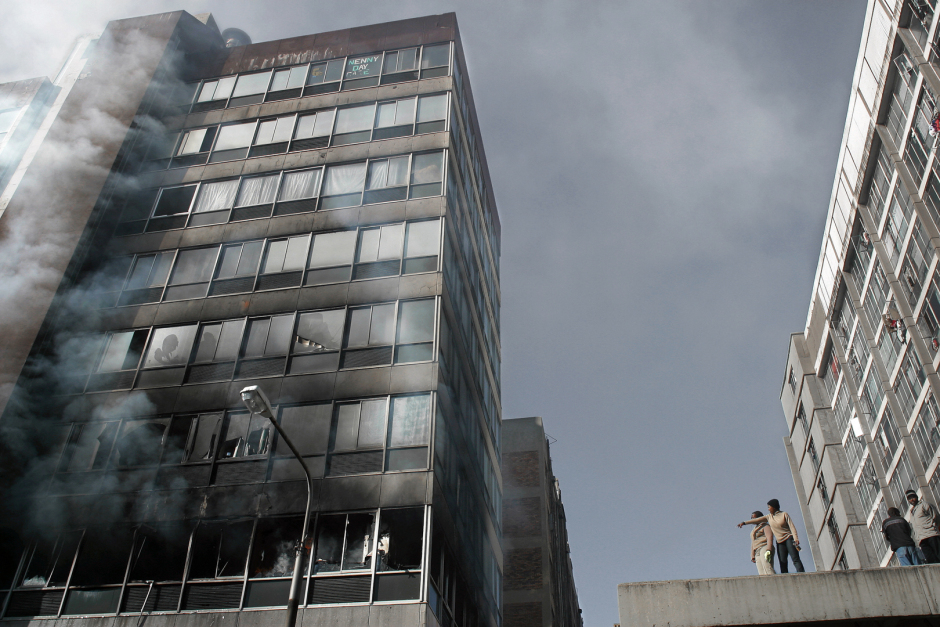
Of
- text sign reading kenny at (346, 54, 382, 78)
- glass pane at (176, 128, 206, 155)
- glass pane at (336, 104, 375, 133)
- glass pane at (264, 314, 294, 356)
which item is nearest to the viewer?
glass pane at (264, 314, 294, 356)

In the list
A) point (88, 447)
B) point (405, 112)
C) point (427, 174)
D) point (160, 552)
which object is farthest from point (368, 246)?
point (160, 552)

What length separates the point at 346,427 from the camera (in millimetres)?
15805

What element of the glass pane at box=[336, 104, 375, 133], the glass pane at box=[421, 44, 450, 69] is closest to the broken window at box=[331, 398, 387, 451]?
the glass pane at box=[336, 104, 375, 133]

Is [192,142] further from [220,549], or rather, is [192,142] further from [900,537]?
[900,537]

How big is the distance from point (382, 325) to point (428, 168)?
5.67 m

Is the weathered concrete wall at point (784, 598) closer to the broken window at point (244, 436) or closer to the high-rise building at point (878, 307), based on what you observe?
the broken window at point (244, 436)

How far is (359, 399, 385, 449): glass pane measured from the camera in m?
15.5

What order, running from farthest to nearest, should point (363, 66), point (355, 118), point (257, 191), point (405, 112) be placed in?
1. point (363, 66)
2. point (355, 118)
3. point (405, 112)
4. point (257, 191)

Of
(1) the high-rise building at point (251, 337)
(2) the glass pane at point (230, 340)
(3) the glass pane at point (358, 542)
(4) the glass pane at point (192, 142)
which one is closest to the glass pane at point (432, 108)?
(1) the high-rise building at point (251, 337)

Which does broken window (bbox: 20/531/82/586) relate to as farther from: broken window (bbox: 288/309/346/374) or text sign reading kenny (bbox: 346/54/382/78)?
text sign reading kenny (bbox: 346/54/382/78)

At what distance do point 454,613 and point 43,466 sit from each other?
9.75 meters

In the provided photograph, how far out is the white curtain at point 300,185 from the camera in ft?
68.1

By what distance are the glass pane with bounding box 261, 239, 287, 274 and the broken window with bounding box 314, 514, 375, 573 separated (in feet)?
23.7

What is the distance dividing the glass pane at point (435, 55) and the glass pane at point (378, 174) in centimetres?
456
